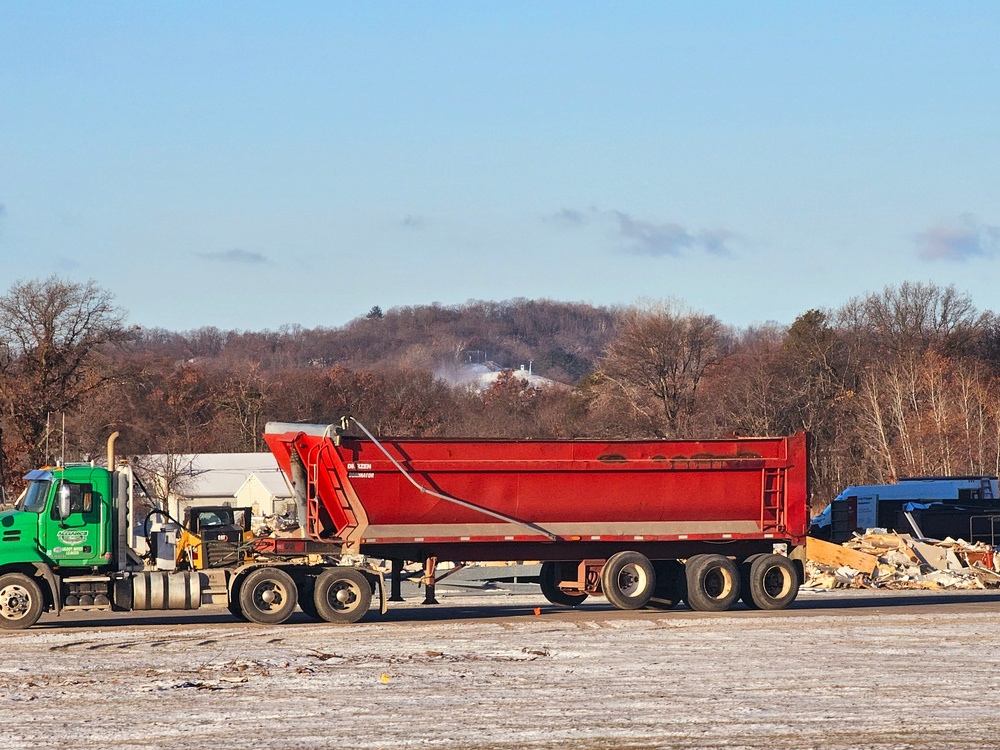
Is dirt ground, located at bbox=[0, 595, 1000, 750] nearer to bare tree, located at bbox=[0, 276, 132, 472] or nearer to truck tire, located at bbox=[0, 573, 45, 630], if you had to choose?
truck tire, located at bbox=[0, 573, 45, 630]

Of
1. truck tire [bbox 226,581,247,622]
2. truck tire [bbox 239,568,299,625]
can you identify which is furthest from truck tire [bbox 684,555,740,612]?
truck tire [bbox 226,581,247,622]

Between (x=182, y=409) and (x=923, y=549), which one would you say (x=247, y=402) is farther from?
(x=923, y=549)

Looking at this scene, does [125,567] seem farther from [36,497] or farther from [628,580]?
[628,580]

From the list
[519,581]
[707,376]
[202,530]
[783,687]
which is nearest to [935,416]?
[707,376]

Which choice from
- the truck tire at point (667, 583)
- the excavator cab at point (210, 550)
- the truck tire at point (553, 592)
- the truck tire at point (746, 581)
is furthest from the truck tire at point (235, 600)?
the truck tire at point (746, 581)

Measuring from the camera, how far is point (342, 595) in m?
20.7

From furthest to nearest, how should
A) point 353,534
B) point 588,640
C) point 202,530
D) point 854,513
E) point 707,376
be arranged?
point 707,376, point 854,513, point 202,530, point 353,534, point 588,640

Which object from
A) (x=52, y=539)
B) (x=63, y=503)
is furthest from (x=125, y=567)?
(x=63, y=503)

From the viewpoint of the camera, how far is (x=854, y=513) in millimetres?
42969

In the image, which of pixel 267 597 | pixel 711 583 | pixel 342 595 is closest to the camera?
pixel 267 597

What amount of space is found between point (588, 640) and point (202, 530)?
787 cm

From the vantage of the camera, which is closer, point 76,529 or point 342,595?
point 76,529

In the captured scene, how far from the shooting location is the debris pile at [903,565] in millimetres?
29203

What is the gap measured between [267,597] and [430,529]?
2.79 metres
